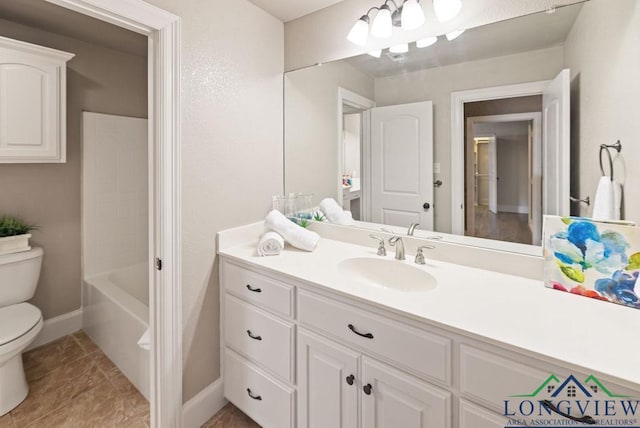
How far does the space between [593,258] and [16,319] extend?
2914 millimetres

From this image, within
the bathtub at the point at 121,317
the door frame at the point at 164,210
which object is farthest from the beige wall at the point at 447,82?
the bathtub at the point at 121,317

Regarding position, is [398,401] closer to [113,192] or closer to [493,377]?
[493,377]

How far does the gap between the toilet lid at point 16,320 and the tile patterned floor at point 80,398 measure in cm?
41

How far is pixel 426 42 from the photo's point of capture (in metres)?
1.52

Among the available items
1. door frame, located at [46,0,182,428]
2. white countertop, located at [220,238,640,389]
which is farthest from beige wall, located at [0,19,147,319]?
white countertop, located at [220,238,640,389]

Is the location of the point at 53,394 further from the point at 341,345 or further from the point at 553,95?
the point at 553,95

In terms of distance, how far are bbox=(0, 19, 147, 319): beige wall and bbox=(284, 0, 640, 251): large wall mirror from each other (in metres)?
1.59

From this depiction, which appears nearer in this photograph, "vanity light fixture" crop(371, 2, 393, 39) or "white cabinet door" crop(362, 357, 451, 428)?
"white cabinet door" crop(362, 357, 451, 428)

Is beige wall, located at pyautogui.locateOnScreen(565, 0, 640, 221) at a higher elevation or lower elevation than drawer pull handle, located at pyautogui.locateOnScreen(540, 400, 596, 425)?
higher

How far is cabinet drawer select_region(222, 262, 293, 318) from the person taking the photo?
53.7 inches

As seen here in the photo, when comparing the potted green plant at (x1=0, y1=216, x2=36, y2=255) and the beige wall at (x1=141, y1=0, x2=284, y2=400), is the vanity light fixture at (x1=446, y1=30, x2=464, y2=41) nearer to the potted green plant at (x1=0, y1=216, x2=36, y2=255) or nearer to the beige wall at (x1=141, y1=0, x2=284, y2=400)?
the beige wall at (x1=141, y1=0, x2=284, y2=400)

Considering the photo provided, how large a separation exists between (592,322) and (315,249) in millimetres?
1162

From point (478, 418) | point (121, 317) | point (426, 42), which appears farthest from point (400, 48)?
point (121, 317)

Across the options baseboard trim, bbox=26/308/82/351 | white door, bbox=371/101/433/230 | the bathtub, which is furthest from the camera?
baseboard trim, bbox=26/308/82/351
